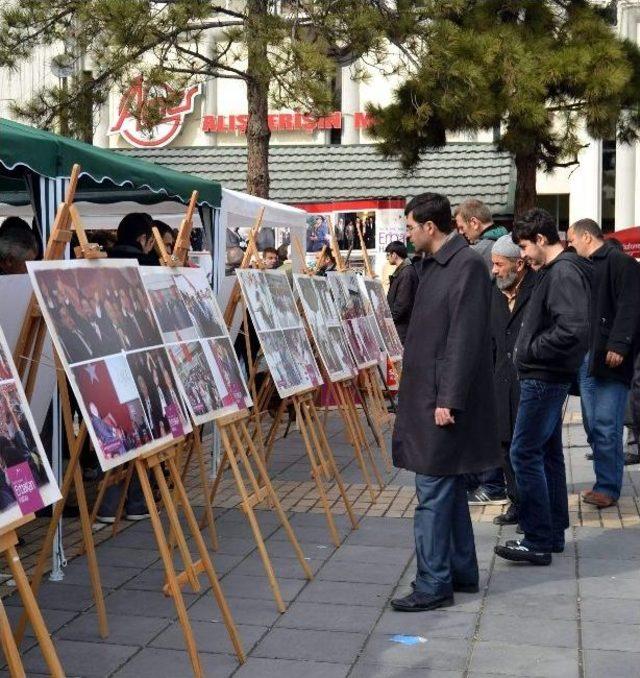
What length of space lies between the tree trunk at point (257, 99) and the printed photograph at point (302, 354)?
5.06 metres

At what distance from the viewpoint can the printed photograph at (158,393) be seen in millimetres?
4812

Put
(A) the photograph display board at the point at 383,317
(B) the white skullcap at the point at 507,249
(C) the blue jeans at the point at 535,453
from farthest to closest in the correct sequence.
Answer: (A) the photograph display board at the point at 383,317, (B) the white skullcap at the point at 507,249, (C) the blue jeans at the point at 535,453

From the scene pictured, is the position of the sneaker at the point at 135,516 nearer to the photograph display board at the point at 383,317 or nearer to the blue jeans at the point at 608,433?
the blue jeans at the point at 608,433

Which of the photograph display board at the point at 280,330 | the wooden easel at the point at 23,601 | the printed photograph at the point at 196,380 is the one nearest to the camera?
the wooden easel at the point at 23,601

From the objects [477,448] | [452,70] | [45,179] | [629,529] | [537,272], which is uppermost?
[452,70]

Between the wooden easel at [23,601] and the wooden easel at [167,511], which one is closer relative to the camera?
the wooden easel at [23,601]

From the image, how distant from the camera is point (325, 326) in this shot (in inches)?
337

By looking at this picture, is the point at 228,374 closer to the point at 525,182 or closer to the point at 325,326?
the point at 325,326

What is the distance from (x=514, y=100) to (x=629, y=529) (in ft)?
24.4

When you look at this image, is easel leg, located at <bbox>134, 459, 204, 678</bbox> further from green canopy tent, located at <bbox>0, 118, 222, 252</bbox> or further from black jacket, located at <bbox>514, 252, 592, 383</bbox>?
black jacket, located at <bbox>514, 252, 592, 383</bbox>

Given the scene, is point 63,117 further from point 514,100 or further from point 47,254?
point 47,254

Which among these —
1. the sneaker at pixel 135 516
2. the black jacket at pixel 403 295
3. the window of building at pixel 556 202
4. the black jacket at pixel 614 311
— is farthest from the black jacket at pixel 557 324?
the window of building at pixel 556 202

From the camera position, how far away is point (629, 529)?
24.5 feet

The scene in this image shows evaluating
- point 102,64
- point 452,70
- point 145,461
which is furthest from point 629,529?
point 102,64
